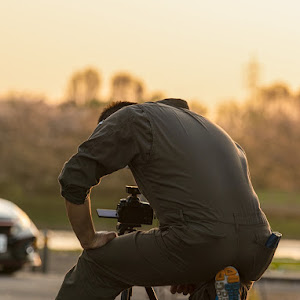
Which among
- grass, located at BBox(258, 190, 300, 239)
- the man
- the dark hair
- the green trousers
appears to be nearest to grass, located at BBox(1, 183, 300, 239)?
grass, located at BBox(258, 190, 300, 239)

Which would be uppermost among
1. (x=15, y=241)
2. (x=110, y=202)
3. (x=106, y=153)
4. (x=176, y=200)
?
(x=106, y=153)

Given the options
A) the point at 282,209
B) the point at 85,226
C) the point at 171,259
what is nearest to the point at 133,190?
the point at 85,226

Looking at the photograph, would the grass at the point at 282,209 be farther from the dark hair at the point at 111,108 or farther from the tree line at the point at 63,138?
the dark hair at the point at 111,108

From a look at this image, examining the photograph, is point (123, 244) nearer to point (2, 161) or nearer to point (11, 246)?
point (11, 246)

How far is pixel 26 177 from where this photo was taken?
81.9 meters

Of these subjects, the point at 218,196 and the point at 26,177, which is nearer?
the point at 218,196

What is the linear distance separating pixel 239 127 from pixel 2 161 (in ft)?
57.7

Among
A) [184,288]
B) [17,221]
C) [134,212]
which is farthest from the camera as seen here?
[17,221]

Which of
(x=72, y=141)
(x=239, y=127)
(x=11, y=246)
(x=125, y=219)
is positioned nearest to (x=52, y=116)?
(x=72, y=141)

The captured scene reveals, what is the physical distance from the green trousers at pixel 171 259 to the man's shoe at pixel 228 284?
0.08 ft

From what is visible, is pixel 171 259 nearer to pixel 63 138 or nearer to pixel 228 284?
pixel 228 284

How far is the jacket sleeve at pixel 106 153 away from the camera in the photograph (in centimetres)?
378

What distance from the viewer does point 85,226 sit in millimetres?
3867

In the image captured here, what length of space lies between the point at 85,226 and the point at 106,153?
271 millimetres
